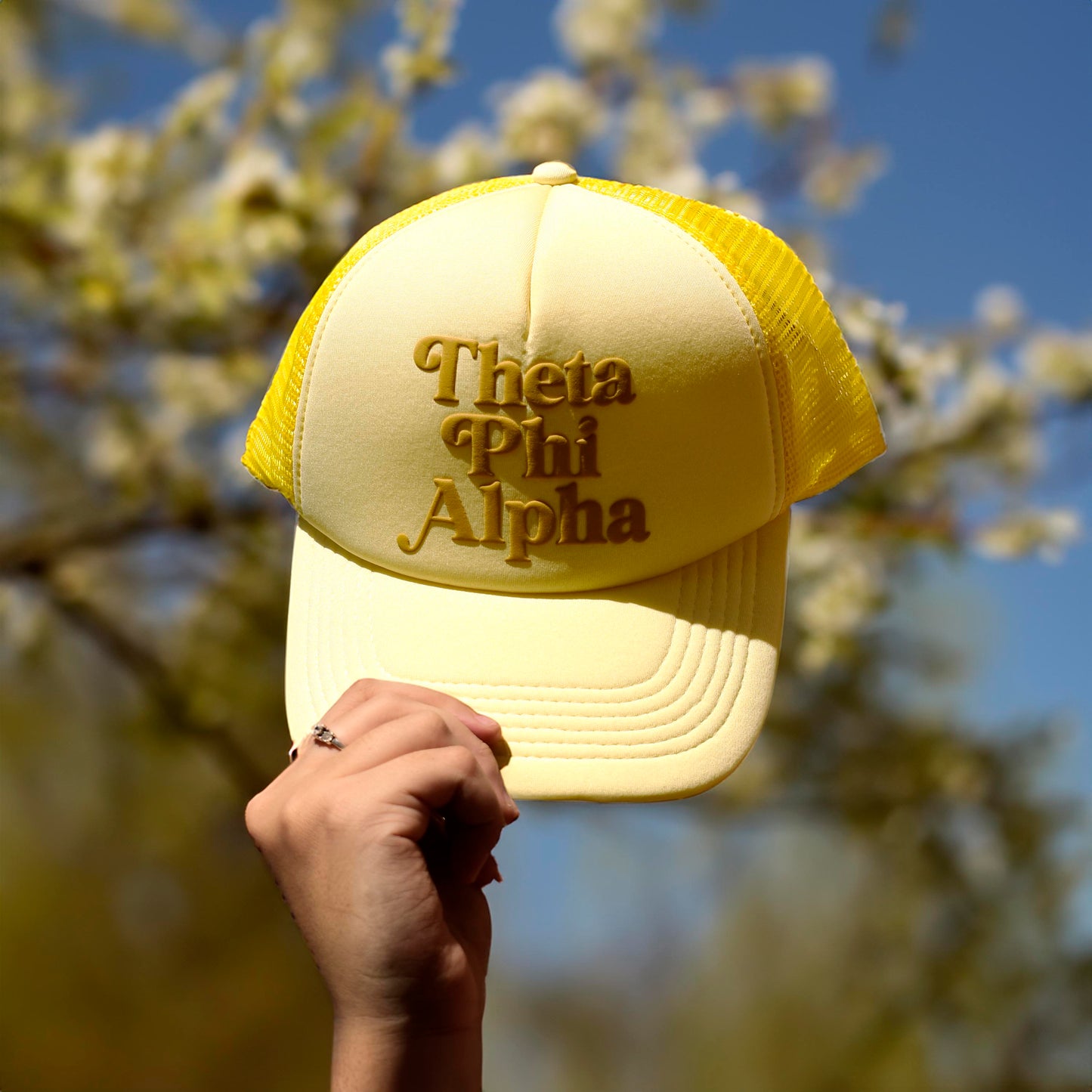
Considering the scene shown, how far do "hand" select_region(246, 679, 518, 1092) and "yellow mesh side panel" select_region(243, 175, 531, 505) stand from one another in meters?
0.25

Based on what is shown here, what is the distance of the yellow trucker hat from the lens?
0.73 meters

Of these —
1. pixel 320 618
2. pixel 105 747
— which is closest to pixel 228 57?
pixel 320 618

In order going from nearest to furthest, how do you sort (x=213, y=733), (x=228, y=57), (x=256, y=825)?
(x=256, y=825) < (x=228, y=57) < (x=213, y=733)

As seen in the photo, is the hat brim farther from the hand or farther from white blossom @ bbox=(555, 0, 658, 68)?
white blossom @ bbox=(555, 0, 658, 68)

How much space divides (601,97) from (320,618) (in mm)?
1161

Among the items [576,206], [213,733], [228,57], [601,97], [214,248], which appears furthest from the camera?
[213,733]

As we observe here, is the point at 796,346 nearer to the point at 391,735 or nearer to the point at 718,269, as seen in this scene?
the point at 718,269

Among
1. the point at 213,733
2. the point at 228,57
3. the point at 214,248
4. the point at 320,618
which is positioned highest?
the point at 228,57

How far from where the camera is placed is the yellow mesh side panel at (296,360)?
0.80 m

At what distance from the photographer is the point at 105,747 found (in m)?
2.04

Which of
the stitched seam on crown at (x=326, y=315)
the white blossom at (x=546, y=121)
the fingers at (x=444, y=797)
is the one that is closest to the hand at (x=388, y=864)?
the fingers at (x=444, y=797)

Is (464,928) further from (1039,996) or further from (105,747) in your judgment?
(1039,996)

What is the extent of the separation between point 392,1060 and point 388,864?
12 cm

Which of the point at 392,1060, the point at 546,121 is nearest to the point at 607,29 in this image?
the point at 546,121
